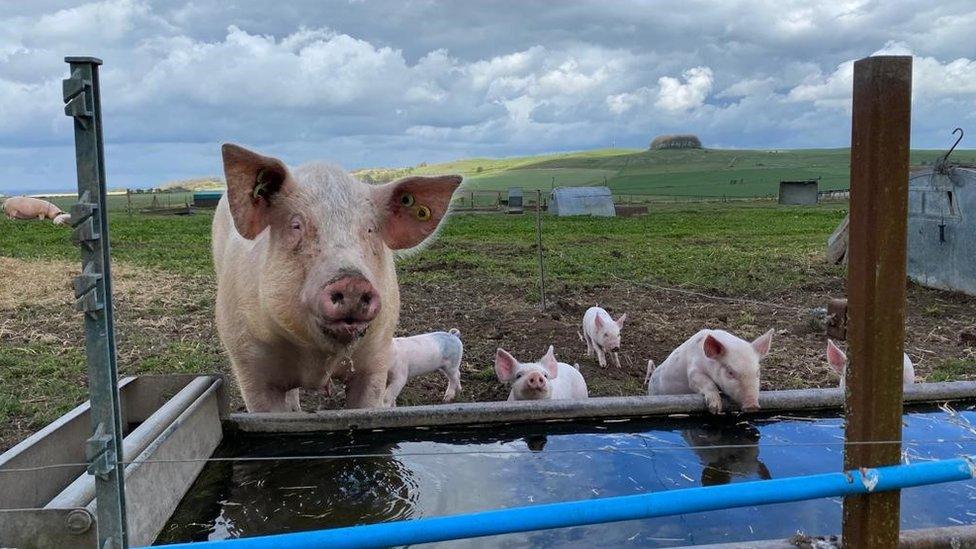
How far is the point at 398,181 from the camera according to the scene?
3586 mm

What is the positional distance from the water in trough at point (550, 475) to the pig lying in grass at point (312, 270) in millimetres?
403

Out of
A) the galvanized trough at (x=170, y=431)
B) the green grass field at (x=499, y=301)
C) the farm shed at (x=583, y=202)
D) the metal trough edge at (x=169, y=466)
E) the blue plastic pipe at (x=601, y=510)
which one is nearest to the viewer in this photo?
the blue plastic pipe at (x=601, y=510)

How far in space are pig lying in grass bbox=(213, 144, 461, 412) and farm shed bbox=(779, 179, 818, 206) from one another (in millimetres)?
38066

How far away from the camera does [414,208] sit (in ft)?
12.1

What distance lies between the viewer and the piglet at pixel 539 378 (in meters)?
4.92

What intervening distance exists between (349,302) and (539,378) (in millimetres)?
2248

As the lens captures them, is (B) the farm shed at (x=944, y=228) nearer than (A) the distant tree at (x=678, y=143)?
Yes

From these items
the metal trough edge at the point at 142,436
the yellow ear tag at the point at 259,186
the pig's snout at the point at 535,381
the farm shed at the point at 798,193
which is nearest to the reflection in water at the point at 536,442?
the pig's snout at the point at 535,381

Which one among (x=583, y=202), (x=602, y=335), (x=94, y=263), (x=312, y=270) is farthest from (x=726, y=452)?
(x=583, y=202)

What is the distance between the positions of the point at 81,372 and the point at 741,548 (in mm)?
5873

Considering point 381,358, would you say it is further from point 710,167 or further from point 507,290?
point 710,167

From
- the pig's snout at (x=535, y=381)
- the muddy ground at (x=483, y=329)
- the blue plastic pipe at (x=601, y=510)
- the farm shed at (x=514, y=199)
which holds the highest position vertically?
the farm shed at (x=514, y=199)

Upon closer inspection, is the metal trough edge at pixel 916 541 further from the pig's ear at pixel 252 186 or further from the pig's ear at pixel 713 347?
the pig's ear at pixel 252 186

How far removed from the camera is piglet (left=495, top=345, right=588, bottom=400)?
4918mm
